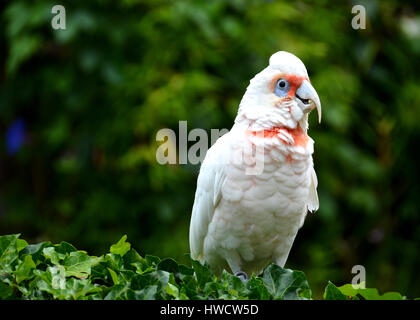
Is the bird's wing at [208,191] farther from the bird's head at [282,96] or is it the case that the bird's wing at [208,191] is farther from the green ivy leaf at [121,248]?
the green ivy leaf at [121,248]

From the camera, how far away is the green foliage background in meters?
4.45

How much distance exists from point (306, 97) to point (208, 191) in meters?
0.61

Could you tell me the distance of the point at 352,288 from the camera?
2246 mm

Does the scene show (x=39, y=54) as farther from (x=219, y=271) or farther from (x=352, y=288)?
(x=352, y=288)

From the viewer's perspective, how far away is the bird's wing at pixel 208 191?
8.57ft

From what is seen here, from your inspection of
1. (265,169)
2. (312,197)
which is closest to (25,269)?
(265,169)

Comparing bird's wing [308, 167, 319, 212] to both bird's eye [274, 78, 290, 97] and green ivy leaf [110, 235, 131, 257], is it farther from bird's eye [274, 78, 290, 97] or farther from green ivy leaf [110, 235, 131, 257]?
green ivy leaf [110, 235, 131, 257]

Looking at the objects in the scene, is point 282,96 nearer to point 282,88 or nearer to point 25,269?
point 282,88

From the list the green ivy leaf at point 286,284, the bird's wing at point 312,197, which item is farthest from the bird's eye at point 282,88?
the green ivy leaf at point 286,284

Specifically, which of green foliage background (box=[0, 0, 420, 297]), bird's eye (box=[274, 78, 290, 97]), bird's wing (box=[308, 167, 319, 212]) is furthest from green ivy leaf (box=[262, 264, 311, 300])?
green foliage background (box=[0, 0, 420, 297])

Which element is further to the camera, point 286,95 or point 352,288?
point 286,95
